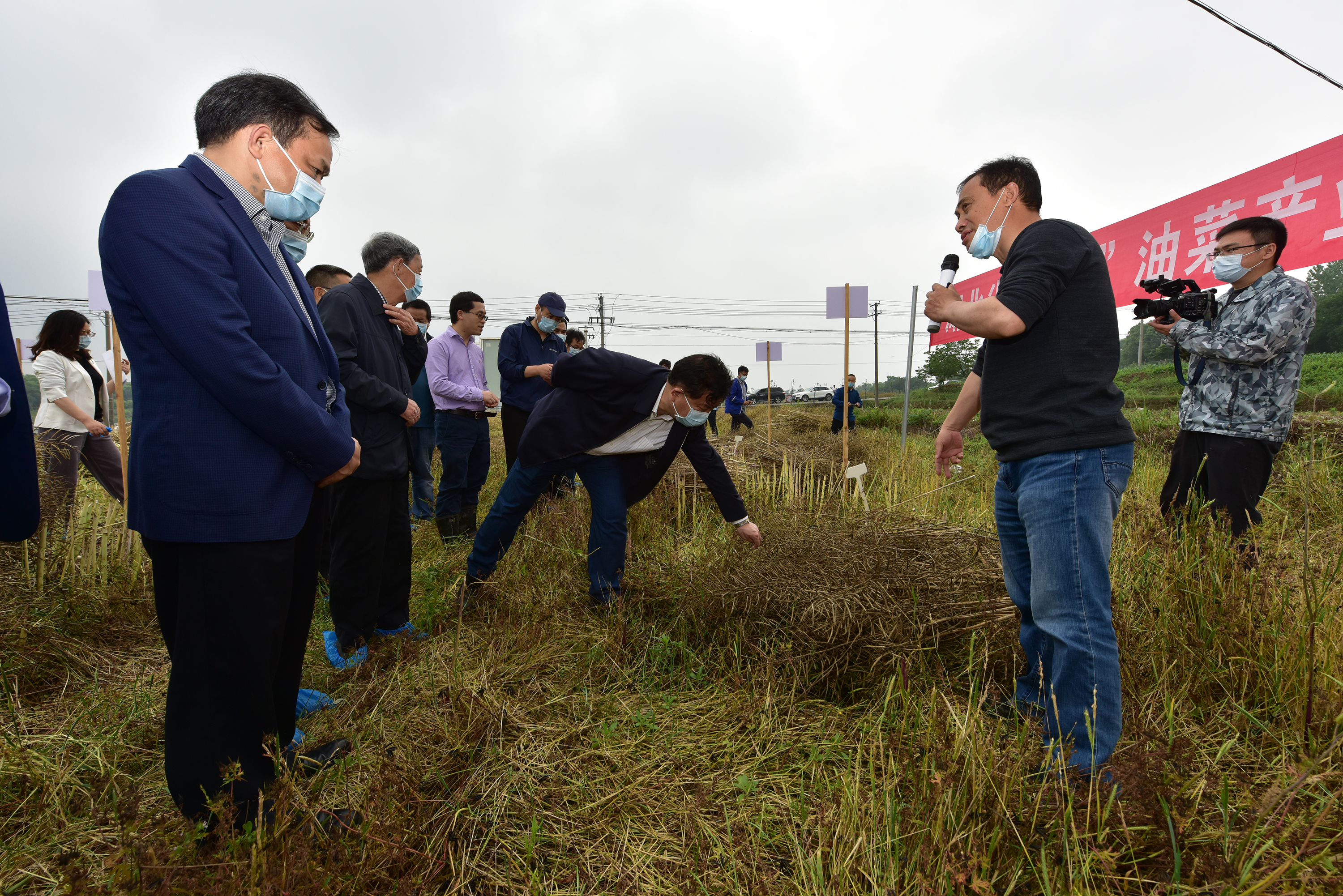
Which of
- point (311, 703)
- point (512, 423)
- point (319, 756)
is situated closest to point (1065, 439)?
point (319, 756)

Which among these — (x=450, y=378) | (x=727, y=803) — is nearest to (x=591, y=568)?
(x=727, y=803)

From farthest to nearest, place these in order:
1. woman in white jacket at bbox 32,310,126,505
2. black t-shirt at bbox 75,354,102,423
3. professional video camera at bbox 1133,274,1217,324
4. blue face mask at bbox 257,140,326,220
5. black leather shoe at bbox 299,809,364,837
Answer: black t-shirt at bbox 75,354,102,423, woman in white jacket at bbox 32,310,126,505, professional video camera at bbox 1133,274,1217,324, blue face mask at bbox 257,140,326,220, black leather shoe at bbox 299,809,364,837

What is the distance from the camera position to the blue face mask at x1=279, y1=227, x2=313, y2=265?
5.55ft

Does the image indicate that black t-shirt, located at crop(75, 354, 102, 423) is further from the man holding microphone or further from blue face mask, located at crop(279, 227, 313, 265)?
the man holding microphone

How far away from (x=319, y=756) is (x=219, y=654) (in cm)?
66

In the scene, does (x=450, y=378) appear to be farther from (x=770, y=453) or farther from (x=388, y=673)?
(x=770, y=453)

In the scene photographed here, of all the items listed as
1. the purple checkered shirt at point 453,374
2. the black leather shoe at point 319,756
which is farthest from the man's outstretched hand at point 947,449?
the purple checkered shirt at point 453,374

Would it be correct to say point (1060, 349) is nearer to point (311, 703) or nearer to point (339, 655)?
point (311, 703)

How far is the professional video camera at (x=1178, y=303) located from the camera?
2756mm

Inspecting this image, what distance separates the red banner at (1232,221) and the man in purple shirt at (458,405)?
10.8 feet

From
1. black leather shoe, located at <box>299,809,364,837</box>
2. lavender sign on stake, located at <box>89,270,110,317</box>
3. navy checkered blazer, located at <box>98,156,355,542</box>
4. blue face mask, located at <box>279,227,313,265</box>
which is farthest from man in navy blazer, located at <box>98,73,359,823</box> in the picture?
lavender sign on stake, located at <box>89,270,110,317</box>

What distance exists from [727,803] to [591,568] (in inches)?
56.3

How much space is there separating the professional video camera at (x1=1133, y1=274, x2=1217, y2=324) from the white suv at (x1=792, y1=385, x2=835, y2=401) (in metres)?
43.2

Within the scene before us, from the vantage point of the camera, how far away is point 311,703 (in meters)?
2.18
